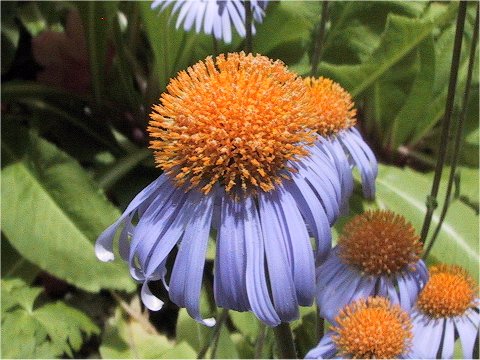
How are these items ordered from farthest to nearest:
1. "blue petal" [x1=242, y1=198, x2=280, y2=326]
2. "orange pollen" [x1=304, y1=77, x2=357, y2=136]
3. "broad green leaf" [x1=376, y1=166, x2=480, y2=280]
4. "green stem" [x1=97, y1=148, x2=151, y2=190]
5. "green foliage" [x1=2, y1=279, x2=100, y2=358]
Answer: "green stem" [x1=97, y1=148, x2=151, y2=190] < "broad green leaf" [x1=376, y1=166, x2=480, y2=280] < "green foliage" [x1=2, y1=279, x2=100, y2=358] < "orange pollen" [x1=304, y1=77, x2=357, y2=136] < "blue petal" [x1=242, y1=198, x2=280, y2=326]

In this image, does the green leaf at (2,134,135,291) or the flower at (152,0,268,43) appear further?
the green leaf at (2,134,135,291)

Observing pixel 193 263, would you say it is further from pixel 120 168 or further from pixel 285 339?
pixel 120 168

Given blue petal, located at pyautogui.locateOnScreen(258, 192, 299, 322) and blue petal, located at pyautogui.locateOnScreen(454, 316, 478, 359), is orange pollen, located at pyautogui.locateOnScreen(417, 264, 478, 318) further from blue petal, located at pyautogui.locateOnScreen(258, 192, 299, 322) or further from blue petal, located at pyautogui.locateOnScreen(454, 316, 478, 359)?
blue petal, located at pyautogui.locateOnScreen(258, 192, 299, 322)

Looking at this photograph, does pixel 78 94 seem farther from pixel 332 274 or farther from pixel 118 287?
pixel 332 274

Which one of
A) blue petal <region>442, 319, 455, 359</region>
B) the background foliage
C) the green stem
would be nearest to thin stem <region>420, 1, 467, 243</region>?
blue petal <region>442, 319, 455, 359</region>

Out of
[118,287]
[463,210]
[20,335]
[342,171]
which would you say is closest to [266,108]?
[342,171]

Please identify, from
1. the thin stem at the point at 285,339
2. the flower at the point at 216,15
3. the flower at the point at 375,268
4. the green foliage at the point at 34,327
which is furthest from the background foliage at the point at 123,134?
the thin stem at the point at 285,339

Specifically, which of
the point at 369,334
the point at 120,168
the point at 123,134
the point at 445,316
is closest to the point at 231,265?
the point at 369,334
